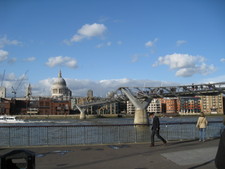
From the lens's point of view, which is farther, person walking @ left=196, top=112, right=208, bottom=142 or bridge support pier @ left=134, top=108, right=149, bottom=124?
bridge support pier @ left=134, top=108, right=149, bottom=124

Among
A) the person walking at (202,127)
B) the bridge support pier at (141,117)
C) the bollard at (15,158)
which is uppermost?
the bollard at (15,158)

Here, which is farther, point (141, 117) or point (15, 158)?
point (141, 117)

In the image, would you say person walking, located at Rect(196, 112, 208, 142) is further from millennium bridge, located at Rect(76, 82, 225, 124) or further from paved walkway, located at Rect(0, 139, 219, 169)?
millennium bridge, located at Rect(76, 82, 225, 124)

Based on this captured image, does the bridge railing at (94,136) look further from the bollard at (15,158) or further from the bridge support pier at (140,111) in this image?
the bridge support pier at (140,111)

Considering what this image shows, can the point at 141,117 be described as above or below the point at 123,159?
below

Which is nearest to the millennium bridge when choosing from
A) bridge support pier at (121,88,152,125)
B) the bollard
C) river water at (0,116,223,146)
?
bridge support pier at (121,88,152,125)

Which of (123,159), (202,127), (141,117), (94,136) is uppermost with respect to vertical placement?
(202,127)

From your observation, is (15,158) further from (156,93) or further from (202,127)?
(156,93)

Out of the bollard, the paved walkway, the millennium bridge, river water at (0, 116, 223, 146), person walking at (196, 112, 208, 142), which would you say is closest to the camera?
the bollard

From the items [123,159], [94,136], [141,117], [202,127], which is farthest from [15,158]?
[141,117]

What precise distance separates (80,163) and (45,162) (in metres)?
1.50

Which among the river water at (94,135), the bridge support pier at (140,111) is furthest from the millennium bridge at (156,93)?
the river water at (94,135)

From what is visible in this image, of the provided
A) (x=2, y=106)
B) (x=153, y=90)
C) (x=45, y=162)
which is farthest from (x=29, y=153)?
(x=2, y=106)

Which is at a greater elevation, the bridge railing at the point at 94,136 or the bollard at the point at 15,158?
the bollard at the point at 15,158
